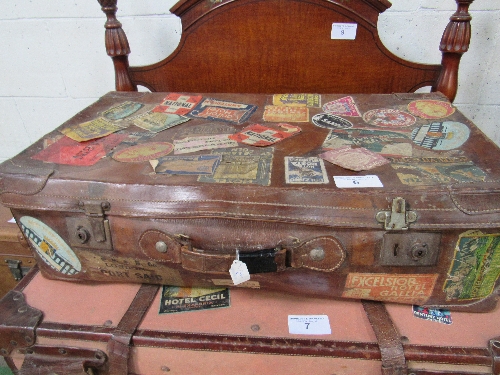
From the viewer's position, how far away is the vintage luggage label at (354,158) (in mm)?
789

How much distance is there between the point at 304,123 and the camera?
1006 millimetres

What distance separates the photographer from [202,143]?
916mm

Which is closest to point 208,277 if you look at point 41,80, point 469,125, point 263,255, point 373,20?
point 263,255

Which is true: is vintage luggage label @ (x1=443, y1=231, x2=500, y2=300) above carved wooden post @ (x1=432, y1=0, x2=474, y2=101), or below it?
below

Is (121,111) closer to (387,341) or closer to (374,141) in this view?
(374,141)

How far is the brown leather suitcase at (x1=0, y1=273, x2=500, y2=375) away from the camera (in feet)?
2.33

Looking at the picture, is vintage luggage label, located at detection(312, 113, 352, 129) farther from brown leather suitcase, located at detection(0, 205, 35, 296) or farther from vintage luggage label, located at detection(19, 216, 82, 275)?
brown leather suitcase, located at detection(0, 205, 35, 296)

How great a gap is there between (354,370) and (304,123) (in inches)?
23.3

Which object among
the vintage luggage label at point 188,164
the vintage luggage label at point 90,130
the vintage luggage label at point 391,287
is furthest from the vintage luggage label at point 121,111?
the vintage luggage label at point 391,287

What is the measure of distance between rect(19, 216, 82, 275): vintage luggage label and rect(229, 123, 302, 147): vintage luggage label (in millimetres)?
455

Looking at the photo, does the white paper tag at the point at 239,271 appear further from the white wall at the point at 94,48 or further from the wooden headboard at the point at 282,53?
the white wall at the point at 94,48

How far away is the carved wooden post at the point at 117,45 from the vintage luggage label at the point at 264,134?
1.85 ft

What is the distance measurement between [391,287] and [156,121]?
713mm

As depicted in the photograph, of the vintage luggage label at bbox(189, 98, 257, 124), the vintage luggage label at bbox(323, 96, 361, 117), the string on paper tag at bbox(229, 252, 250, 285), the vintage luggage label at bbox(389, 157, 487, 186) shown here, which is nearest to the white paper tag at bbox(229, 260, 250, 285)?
the string on paper tag at bbox(229, 252, 250, 285)
